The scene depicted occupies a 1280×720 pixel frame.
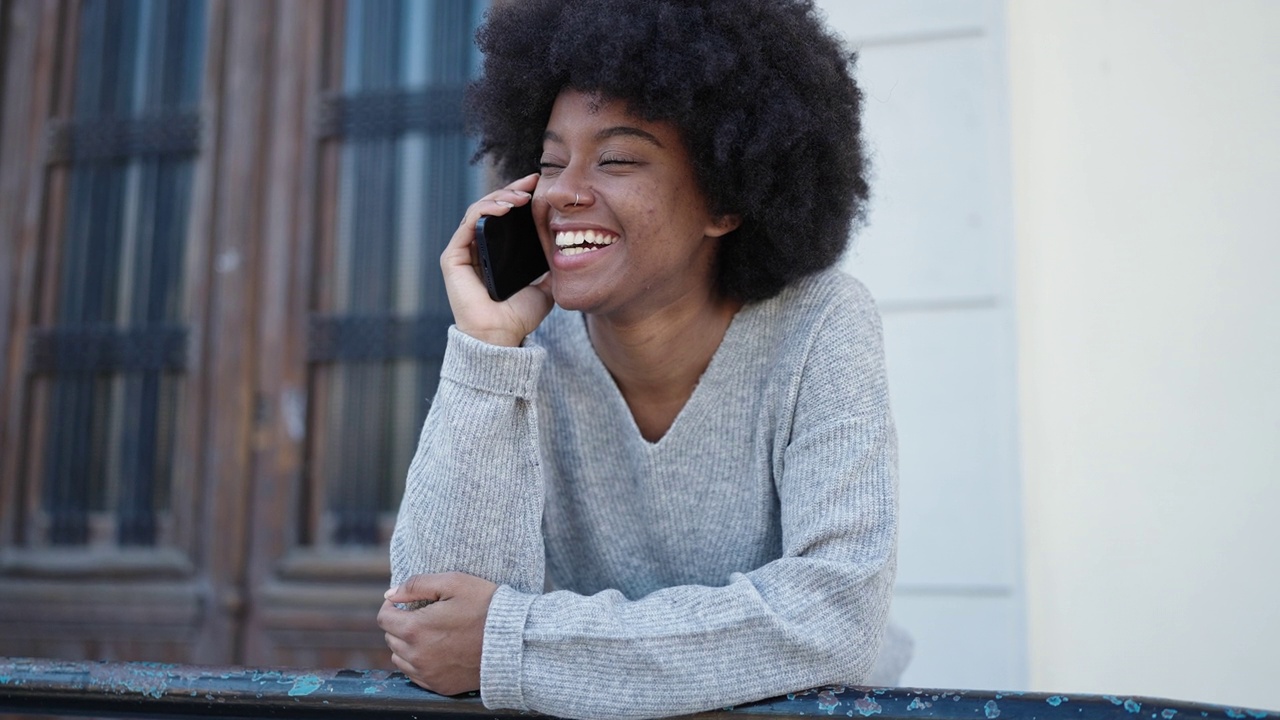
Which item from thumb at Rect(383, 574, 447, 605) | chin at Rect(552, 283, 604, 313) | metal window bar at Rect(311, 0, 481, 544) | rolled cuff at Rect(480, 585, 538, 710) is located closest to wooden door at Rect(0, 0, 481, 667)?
metal window bar at Rect(311, 0, 481, 544)

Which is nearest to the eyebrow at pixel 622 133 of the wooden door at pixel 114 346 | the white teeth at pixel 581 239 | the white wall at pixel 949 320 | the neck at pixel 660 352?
the white teeth at pixel 581 239

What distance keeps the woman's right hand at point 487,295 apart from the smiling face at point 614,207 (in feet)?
0.17

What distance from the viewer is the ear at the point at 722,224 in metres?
1.79

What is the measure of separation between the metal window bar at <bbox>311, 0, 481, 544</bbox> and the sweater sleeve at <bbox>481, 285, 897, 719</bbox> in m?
2.19

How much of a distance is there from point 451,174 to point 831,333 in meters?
2.19

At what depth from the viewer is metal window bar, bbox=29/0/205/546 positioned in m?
3.64

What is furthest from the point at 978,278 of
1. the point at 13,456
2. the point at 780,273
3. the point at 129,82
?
the point at 13,456

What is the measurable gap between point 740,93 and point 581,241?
14.0 inches

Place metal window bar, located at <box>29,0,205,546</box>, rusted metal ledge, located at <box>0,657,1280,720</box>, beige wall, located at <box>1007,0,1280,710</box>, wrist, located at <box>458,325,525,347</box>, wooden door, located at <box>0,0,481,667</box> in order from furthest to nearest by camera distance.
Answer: metal window bar, located at <box>29,0,205,546</box>
wooden door, located at <box>0,0,481,667</box>
beige wall, located at <box>1007,0,1280,710</box>
wrist, located at <box>458,325,525,347</box>
rusted metal ledge, located at <box>0,657,1280,720</box>

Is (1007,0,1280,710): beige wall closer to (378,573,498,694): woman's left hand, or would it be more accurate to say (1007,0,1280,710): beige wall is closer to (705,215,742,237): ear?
(705,215,742,237): ear

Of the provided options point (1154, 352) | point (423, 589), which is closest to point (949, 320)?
point (1154, 352)

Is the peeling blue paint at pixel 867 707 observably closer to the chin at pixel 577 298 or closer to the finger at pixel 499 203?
the chin at pixel 577 298

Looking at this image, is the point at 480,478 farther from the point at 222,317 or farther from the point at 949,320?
the point at 222,317

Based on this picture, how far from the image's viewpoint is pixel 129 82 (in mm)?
3799
